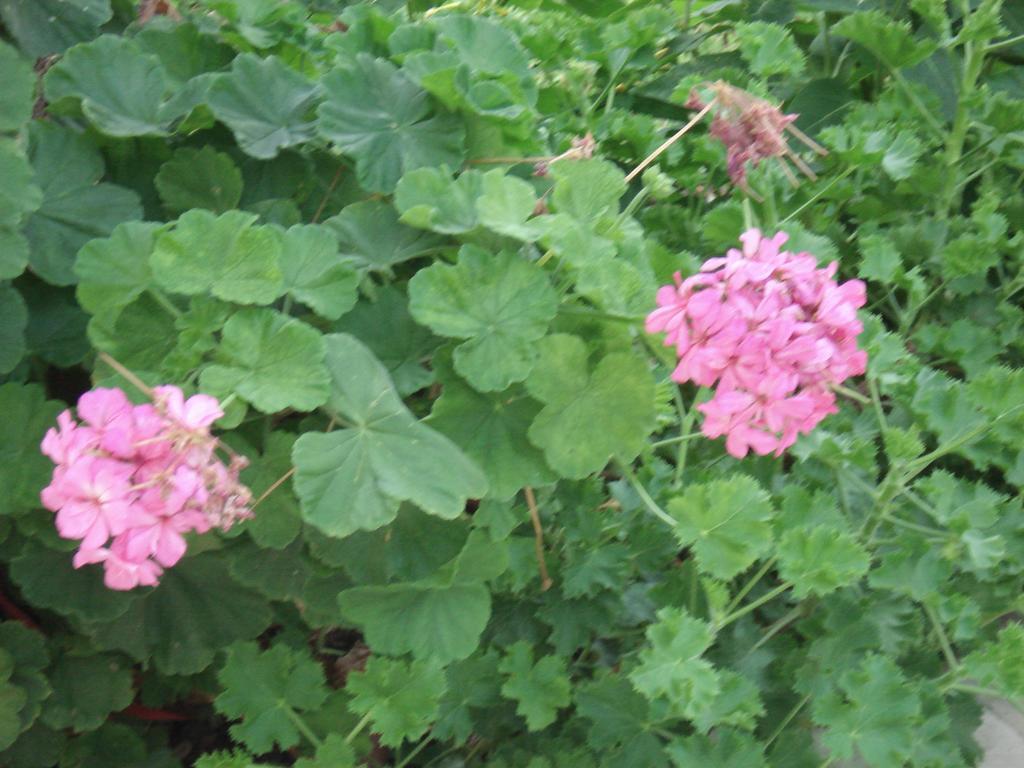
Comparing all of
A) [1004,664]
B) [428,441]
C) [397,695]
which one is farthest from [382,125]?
[1004,664]

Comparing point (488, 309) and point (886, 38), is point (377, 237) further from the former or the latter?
point (886, 38)

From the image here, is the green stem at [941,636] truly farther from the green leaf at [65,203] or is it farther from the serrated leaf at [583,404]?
the green leaf at [65,203]

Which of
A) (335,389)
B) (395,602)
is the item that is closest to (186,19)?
(335,389)

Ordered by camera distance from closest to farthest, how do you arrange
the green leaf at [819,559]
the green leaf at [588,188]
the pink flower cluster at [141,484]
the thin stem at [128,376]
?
the pink flower cluster at [141,484], the thin stem at [128,376], the green leaf at [588,188], the green leaf at [819,559]

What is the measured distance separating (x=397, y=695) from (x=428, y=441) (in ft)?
1.24

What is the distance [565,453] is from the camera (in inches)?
36.0

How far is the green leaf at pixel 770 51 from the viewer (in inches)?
62.8

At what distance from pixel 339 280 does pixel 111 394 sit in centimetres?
22

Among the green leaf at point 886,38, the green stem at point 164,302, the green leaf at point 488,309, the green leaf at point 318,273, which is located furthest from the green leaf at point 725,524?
the green leaf at point 886,38

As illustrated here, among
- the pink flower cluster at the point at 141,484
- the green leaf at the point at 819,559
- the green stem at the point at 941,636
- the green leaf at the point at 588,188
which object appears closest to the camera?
the pink flower cluster at the point at 141,484

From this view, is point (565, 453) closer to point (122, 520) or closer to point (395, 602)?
point (395, 602)

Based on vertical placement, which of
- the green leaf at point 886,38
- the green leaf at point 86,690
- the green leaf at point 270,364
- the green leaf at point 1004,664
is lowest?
the green leaf at point 1004,664

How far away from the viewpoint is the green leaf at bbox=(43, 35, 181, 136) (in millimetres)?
996

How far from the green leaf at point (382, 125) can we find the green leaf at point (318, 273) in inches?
4.2
